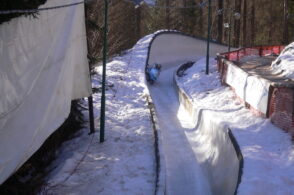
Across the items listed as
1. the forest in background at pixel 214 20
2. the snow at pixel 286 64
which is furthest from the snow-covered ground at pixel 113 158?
the forest in background at pixel 214 20

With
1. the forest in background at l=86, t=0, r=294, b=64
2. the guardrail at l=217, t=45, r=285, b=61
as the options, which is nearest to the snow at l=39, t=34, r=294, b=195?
the guardrail at l=217, t=45, r=285, b=61

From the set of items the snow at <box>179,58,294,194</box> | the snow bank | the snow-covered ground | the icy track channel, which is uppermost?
the snow at <box>179,58,294,194</box>

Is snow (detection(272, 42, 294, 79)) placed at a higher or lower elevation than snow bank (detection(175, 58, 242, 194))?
higher

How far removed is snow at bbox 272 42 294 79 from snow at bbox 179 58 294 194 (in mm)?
1739

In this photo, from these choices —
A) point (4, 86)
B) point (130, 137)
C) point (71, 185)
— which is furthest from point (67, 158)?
point (4, 86)

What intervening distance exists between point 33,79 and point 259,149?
177 inches

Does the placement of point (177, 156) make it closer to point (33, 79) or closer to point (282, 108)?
point (282, 108)

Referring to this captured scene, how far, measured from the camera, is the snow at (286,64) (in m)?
12.8

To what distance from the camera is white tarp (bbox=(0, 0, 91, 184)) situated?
16.4ft

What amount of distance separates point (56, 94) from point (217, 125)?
5.01 meters

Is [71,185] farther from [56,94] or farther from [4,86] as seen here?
[4,86]

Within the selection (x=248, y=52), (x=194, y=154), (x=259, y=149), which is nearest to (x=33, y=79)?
(x=259, y=149)

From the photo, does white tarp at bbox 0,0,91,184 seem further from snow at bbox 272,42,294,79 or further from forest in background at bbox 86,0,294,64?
forest in background at bbox 86,0,294,64

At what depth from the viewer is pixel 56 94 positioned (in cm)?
677
